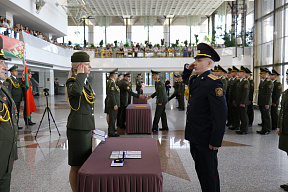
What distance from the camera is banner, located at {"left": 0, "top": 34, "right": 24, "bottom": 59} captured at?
1069 cm

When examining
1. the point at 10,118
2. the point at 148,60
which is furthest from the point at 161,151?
the point at 148,60

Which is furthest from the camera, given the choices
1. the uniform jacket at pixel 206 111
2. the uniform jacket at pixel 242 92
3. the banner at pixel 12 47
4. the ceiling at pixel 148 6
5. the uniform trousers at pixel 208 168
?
the ceiling at pixel 148 6

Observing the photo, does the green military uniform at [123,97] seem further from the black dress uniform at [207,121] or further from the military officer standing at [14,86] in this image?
the black dress uniform at [207,121]

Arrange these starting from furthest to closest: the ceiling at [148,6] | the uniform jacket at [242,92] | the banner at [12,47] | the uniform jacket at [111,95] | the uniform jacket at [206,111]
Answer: the ceiling at [148,6] → the banner at [12,47] → the uniform jacket at [242,92] → the uniform jacket at [111,95] → the uniform jacket at [206,111]

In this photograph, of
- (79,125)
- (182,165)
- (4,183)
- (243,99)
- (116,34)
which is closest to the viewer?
(4,183)

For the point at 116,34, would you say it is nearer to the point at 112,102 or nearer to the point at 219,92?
the point at 112,102

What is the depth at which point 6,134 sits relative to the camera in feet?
6.57

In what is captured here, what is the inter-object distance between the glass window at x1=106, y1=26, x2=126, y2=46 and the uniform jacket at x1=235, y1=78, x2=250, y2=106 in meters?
25.6

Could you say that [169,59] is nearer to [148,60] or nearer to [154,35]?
[148,60]

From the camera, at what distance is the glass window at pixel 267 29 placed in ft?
43.9

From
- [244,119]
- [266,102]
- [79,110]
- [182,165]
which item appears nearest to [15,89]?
[79,110]

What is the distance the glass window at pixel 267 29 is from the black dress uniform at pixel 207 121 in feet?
43.1

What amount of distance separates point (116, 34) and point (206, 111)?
29.9 meters

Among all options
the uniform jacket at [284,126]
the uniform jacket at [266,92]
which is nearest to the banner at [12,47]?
the uniform jacket at [266,92]
